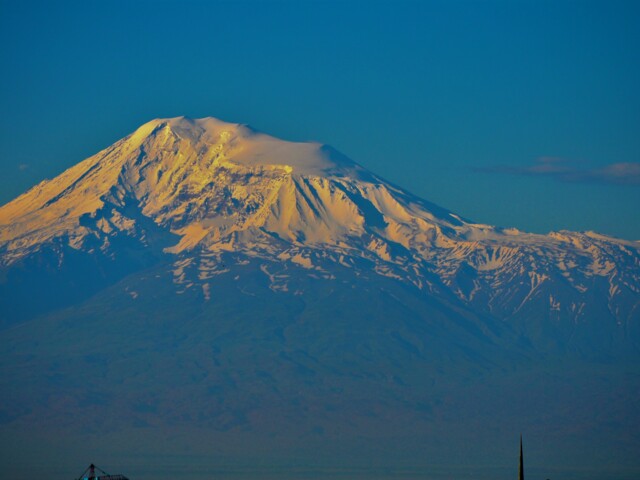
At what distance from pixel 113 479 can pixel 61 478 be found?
12436cm

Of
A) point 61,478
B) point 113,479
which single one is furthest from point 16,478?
point 113,479

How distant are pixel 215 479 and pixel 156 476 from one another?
8.05 metres

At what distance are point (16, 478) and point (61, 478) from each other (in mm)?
7846

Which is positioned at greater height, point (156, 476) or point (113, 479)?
point (156, 476)

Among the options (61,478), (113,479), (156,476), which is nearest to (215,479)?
(156,476)

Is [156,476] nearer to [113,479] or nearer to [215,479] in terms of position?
[215,479]

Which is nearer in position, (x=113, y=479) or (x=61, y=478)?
(x=113, y=479)

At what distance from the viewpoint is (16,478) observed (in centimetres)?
19125

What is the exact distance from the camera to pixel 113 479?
7694 cm

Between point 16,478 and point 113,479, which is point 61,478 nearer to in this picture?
point 16,478

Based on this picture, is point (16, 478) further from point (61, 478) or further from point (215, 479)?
point (215, 479)

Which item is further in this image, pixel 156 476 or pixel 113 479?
pixel 156 476

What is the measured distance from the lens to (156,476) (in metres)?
199

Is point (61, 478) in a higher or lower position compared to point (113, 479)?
higher
